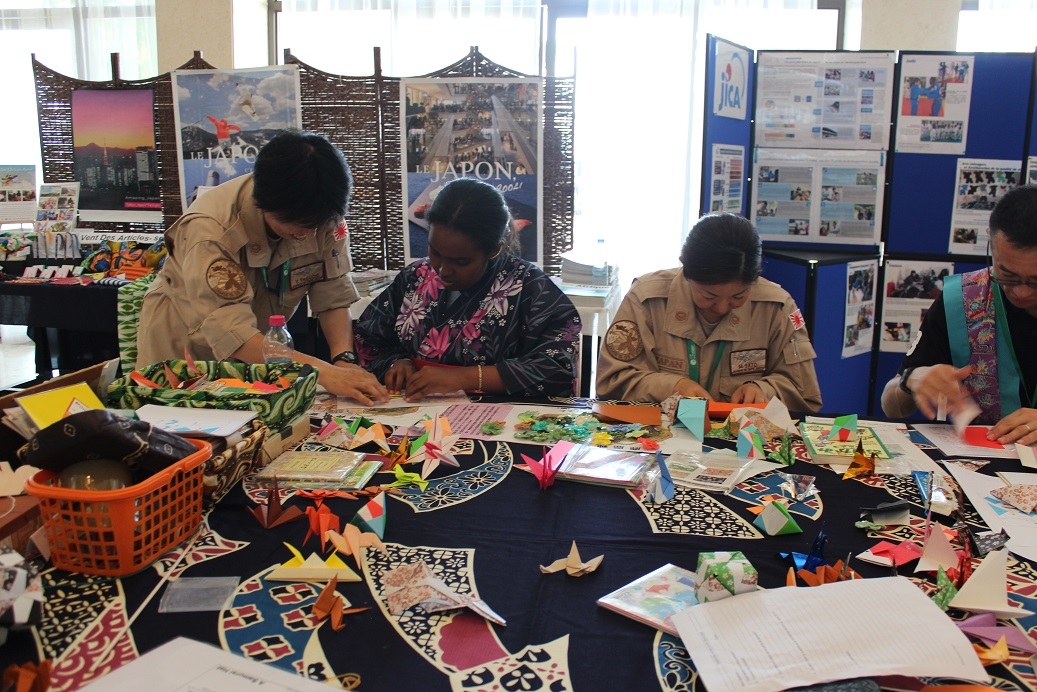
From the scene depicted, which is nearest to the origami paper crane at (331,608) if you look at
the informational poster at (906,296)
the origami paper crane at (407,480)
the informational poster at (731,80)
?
the origami paper crane at (407,480)

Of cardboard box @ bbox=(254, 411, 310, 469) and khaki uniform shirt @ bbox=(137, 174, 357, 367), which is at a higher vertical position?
khaki uniform shirt @ bbox=(137, 174, 357, 367)

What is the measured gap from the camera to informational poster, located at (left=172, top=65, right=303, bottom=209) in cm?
407

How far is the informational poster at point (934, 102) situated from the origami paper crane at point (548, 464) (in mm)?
2838

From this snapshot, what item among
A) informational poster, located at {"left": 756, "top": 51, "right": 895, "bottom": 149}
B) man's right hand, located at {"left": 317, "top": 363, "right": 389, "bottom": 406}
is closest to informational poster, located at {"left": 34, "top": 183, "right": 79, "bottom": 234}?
man's right hand, located at {"left": 317, "top": 363, "right": 389, "bottom": 406}

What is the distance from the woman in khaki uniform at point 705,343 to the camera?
2.14 m

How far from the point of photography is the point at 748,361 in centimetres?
221

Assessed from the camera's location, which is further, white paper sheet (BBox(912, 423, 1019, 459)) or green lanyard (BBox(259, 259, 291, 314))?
green lanyard (BBox(259, 259, 291, 314))

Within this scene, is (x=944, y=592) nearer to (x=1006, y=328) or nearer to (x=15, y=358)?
(x=1006, y=328)

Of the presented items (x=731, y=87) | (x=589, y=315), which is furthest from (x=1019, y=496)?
(x=731, y=87)

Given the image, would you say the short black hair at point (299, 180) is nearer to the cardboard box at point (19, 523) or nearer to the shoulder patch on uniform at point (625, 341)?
the shoulder patch on uniform at point (625, 341)

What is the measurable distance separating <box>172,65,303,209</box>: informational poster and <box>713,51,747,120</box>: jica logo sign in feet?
7.11

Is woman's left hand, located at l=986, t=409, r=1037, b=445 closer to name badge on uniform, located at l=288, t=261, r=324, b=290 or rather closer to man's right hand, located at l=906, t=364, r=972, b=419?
man's right hand, located at l=906, t=364, r=972, b=419

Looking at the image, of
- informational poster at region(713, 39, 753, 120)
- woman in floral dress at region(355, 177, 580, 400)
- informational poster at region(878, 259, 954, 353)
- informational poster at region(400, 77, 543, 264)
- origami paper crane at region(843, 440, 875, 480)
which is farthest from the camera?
informational poster at region(400, 77, 543, 264)

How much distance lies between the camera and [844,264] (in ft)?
11.5
